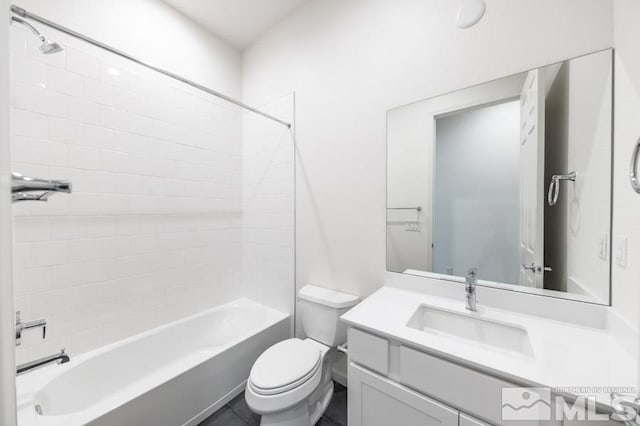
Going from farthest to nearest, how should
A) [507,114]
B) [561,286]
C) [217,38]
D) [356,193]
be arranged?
[217,38]
[356,193]
[507,114]
[561,286]

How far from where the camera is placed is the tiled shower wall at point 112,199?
1.39 metres

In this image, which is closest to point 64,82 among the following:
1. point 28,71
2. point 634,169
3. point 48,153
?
point 28,71

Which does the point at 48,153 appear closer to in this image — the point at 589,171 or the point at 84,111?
the point at 84,111

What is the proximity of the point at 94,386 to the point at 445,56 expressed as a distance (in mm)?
2744

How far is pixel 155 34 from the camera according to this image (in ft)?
6.25

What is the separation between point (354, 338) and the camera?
Answer: 114 cm

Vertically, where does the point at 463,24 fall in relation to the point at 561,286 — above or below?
above

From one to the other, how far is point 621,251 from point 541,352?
0.47 metres

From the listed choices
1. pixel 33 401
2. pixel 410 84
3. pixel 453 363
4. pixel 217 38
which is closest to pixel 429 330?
pixel 453 363

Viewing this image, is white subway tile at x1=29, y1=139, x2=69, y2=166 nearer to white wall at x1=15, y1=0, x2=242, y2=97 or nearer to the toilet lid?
white wall at x1=15, y1=0, x2=242, y2=97

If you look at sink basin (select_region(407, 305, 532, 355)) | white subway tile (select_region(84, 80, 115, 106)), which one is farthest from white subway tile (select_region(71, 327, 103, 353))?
sink basin (select_region(407, 305, 532, 355))

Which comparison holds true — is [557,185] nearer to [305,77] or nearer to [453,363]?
[453,363]

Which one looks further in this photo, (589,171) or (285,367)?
(285,367)

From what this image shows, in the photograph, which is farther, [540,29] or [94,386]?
[94,386]
